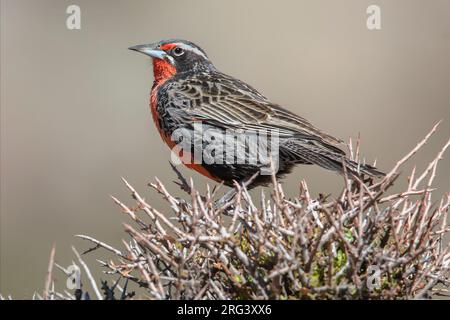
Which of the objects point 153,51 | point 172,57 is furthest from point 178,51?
point 153,51

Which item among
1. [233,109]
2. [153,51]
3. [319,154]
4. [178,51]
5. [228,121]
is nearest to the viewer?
[319,154]

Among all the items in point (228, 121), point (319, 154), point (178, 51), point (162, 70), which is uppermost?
point (178, 51)

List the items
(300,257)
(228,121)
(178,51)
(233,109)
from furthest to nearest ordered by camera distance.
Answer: (178,51) → (233,109) → (228,121) → (300,257)

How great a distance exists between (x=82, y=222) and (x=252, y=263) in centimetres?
690

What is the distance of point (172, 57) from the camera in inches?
211

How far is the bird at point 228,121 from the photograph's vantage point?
418 centimetres

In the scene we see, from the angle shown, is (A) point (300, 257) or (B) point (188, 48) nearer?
(A) point (300, 257)

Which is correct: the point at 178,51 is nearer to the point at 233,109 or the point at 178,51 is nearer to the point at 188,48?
the point at 188,48

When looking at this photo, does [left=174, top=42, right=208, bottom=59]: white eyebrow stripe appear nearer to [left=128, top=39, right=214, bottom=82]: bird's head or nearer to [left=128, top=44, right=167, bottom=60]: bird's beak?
[left=128, top=39, right=214, bottom=82]: bird's head

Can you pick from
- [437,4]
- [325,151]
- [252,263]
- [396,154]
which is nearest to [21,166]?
[396,154]

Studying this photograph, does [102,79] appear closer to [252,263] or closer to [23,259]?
[23,259]

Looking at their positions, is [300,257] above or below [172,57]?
below

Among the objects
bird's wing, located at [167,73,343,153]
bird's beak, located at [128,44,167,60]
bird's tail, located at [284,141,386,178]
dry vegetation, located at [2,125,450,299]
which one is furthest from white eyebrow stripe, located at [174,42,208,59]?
dry vegetation, located at [2,125,450,299]

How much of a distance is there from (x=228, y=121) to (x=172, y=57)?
1.05 meters
